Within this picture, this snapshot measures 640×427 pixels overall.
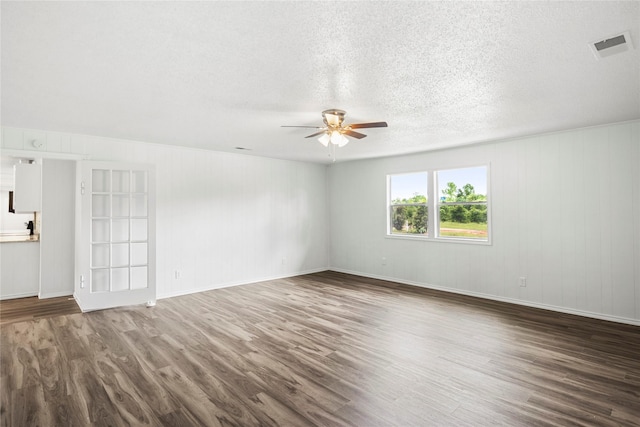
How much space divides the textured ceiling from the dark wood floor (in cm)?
245

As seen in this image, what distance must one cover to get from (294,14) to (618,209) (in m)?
4.59

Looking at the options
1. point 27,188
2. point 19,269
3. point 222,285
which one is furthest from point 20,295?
point 222,285

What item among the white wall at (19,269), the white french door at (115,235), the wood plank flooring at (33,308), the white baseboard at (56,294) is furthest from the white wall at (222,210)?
the white wall at (19,269)

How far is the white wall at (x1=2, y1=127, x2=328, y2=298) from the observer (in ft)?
17.1

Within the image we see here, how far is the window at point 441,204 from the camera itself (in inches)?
218

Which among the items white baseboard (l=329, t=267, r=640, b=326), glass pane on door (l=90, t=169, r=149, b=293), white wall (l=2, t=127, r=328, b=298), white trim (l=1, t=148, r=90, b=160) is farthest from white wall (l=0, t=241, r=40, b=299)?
white baseboard (l=329, t=267, r=640, b=326)

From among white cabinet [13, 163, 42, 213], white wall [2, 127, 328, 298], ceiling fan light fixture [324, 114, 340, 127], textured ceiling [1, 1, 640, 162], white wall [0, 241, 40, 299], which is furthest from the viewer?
white cabinet [13, 163, 42, 213]

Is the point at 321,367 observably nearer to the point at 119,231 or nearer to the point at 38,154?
the point at 119,231

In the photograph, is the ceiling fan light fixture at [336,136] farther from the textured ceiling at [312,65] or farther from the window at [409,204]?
the window at [409,204]

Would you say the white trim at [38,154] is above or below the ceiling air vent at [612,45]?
below

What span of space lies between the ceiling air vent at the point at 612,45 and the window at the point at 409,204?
12.8ft

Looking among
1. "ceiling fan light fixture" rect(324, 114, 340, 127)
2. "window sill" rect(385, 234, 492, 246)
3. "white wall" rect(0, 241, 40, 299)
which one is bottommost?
"white wall" rect(0, 241, 40, 299)

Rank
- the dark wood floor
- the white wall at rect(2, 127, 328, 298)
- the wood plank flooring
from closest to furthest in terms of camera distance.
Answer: the dark wood floor
the wood plank flooring
the white wall at rect(2, 127, 328, 298)

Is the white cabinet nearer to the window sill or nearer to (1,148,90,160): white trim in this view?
(1,148,90,160): white trim
